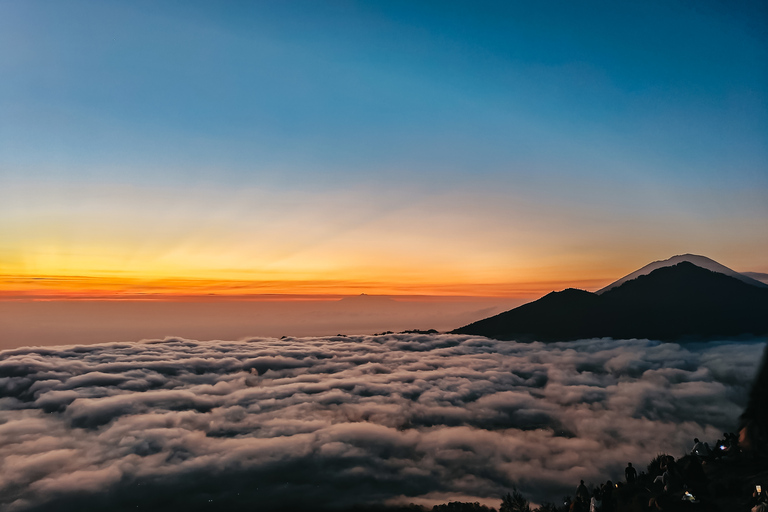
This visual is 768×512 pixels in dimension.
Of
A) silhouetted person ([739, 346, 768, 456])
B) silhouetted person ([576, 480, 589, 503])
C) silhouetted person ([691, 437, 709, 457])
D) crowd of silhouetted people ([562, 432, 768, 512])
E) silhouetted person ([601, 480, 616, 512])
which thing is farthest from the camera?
silhouetted person ([691, 437, 709, 457])

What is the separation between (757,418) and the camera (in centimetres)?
5503

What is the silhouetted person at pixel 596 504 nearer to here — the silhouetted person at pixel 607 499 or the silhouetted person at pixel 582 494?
the silhouetted person at pixel 607 499

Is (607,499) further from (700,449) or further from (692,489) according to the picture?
(700,449)

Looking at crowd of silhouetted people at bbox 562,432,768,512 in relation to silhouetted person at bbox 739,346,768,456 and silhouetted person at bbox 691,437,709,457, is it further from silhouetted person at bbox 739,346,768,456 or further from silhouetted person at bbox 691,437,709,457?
silhouetted person at bbox 739,346,768,456

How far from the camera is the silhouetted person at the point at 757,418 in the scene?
4800 cm

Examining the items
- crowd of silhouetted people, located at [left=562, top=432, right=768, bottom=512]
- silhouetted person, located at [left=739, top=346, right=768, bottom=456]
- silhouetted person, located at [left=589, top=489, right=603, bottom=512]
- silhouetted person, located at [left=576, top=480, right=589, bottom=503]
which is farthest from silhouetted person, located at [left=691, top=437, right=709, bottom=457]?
silhouetted person, located at [left=589, top=489, right=603, bottom=512]

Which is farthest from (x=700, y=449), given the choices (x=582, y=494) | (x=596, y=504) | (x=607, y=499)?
(x=596, y=504)

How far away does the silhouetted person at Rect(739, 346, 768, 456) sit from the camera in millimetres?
48000

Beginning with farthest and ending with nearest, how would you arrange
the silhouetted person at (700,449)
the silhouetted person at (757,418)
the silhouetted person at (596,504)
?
the silhouetted person at (700,449), the silhouetted person at (757,418), the silhouetted person at (596,504)

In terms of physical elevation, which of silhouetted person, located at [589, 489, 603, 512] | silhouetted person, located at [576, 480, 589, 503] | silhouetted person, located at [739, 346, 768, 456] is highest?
silhouetted person, located at [739, 346, 768, 456]

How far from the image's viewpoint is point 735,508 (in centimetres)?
3147

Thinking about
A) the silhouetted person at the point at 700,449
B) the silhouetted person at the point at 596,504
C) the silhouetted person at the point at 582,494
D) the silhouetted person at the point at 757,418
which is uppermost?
the silhouetted person at the point at 757,418

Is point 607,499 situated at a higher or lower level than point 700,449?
lower

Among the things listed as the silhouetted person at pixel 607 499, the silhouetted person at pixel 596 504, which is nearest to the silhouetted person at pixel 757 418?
the silhouetted person at pixel 607 499
